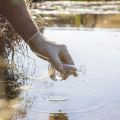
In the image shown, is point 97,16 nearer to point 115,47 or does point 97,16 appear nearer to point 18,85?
point 115,47

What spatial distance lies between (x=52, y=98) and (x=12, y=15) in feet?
3.89

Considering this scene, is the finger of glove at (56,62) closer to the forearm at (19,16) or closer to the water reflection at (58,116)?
the forearm at (19,16)

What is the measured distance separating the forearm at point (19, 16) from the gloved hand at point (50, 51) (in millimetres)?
23

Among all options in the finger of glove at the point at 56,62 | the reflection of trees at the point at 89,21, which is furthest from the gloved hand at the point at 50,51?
the reflection of trees at the point at 89,21

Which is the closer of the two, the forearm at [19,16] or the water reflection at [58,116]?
the forearm at [19,16]

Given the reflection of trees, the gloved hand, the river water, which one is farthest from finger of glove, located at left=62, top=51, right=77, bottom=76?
the reflection of trees

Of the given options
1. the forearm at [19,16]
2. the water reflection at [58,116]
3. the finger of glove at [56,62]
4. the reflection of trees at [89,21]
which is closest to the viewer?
the forearm at [19,16]

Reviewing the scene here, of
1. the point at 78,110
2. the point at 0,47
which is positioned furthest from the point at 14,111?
the point at 0,47

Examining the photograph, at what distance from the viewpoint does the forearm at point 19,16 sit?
4.04 ft

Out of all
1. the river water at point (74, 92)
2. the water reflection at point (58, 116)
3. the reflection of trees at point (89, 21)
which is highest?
the reflection of trees at point (89, 21)

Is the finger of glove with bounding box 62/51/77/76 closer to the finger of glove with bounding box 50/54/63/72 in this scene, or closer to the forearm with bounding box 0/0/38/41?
the finger of glove with bounding box 50/54/63/72

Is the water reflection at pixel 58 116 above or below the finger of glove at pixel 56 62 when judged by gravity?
below

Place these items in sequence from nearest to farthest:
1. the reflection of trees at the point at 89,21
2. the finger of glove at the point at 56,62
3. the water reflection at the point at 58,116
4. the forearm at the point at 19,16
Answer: the forearm at the point at 19,16, the finger of glove at the point at 56,62, the water reflection at the point at 58,116, the reflection of trees at the point at 89,21

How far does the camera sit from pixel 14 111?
6.93ft
